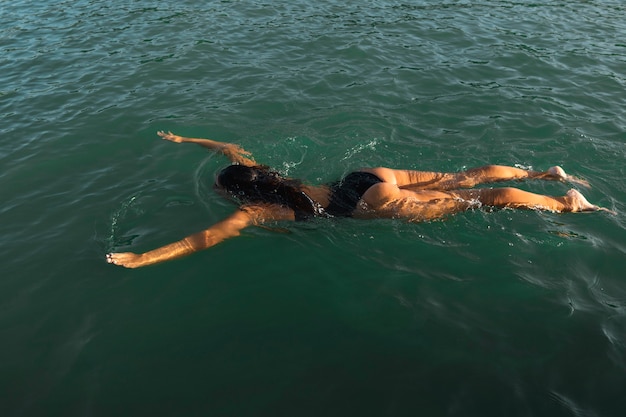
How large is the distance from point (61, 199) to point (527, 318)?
8.28m

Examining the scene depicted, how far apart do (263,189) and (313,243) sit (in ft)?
3.87

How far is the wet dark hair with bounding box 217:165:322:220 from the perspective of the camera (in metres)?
7.36

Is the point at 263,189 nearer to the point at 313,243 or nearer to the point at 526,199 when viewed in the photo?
the point at 313,243

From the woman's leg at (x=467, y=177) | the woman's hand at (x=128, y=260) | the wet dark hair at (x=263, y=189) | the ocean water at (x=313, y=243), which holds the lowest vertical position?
the ocean water at (x=313, y=243)

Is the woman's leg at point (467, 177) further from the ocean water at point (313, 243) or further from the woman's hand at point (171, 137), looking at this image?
the woman's hand at point (171, 137)

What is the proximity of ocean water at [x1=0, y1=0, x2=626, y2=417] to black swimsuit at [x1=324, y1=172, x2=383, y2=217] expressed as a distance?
0.24 metres

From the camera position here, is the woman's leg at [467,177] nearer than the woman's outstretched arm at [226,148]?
Yes

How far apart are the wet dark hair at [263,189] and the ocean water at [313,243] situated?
0.39m

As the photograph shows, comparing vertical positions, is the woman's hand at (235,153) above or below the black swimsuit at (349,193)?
below

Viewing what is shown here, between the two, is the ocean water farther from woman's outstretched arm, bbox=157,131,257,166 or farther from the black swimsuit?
woman's outstretched arm, bbox=157,131,257,166

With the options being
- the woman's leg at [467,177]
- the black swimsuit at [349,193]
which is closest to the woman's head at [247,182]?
the black swimsuit at [349,193]

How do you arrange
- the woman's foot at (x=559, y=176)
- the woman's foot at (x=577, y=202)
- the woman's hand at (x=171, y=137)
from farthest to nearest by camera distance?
the woman's hand at (x=171, y=137) < the woman's foot at (x=559, y=176) < the woman's foot at (x=577, y=202)

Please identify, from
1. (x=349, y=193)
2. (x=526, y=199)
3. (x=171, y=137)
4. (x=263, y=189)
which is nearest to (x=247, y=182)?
(x=263, y=189)

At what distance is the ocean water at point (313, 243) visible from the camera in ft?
18.4
